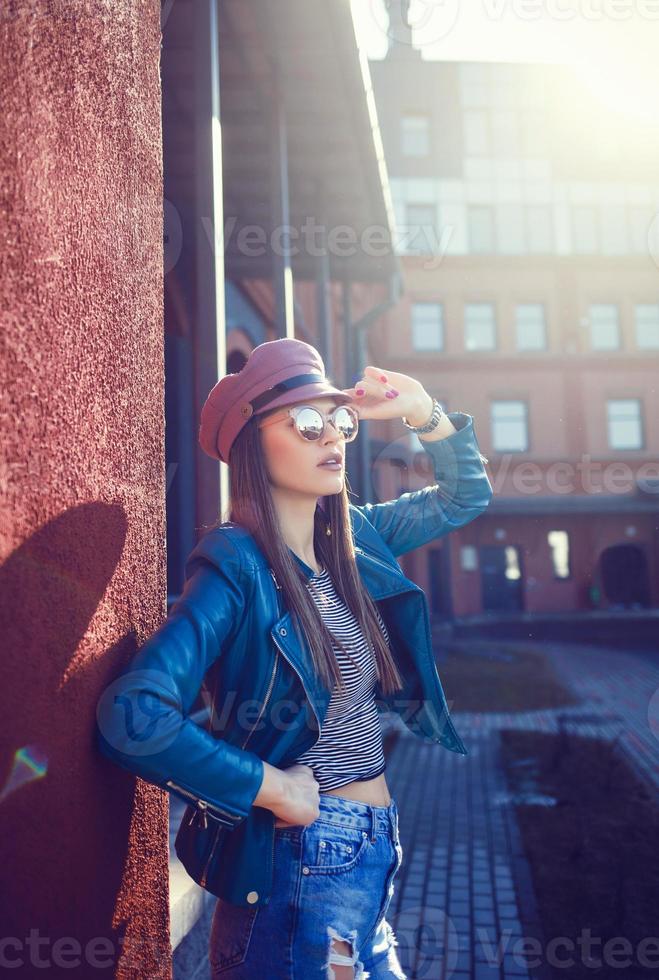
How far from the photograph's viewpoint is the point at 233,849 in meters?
1.60

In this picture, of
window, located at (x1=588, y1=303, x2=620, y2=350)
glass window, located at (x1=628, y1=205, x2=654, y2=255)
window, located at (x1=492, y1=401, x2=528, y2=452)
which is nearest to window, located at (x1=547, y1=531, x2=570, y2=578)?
window, located at (x1=492, y1=401, x2=528, y2=452)

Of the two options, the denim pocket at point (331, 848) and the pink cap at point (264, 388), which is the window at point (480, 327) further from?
the denim pocket at point (331, 848)

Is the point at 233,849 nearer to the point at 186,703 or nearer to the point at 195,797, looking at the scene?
the point at 195,797

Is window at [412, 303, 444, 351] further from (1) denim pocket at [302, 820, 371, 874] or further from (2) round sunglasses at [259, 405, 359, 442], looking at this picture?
(1) denim pocket at [302, 820, 371, 874]

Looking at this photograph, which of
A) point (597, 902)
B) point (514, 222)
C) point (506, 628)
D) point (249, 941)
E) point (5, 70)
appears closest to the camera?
point (5, 70)

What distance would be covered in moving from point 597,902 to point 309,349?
383 cm

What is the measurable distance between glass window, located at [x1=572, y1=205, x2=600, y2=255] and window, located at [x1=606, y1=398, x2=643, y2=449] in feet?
16.8

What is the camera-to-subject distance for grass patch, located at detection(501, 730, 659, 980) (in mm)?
3881

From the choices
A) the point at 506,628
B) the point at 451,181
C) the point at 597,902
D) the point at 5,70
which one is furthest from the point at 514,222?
the point at 5,70

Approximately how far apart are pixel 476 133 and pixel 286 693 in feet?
93.6

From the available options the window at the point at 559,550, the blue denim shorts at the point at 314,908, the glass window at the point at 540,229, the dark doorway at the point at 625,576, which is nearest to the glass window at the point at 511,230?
the glass window at the point at 540,229

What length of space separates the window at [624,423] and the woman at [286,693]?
24.2 meters

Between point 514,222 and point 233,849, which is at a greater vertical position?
point 514,222

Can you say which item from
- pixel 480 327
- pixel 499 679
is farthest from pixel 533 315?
pixel 499 679
